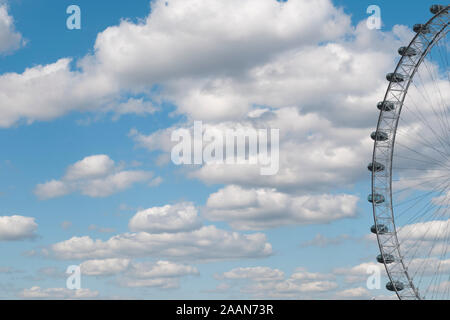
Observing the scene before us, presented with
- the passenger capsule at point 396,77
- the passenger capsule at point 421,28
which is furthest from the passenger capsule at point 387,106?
the passenger capsule at point 421,28

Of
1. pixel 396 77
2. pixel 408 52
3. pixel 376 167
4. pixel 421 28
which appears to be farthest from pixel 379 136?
pixel 421 28

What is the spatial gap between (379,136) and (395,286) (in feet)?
56.8

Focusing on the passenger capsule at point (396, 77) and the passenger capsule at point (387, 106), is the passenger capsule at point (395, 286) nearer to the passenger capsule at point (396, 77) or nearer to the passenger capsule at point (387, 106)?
the passenger capsule at point (387, 106)

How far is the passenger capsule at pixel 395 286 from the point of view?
76.9m

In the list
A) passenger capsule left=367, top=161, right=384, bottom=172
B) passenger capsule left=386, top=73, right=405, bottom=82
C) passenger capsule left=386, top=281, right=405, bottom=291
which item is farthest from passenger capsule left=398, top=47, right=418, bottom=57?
passenger capsule left=386, top=281, right=405, bottom=291

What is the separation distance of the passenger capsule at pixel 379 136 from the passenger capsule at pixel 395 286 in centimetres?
1659

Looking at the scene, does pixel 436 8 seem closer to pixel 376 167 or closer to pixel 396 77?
pixel 396 77

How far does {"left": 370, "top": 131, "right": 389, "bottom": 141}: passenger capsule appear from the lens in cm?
7862

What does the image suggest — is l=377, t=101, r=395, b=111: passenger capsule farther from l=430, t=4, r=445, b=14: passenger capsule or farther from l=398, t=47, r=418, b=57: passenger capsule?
l=430, t=4, r=445, b=14: passenger capsule

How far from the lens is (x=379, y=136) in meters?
78.7
